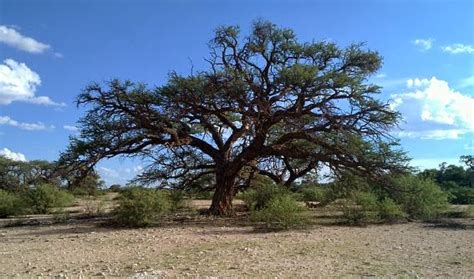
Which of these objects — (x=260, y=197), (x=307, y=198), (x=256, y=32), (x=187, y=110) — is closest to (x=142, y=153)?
(x=187, y=110)

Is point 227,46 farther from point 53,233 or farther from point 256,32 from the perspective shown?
point 53,233

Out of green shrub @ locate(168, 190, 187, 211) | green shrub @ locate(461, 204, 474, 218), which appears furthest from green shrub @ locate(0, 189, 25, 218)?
green shrub @ locate(461, 204, 474, 218)

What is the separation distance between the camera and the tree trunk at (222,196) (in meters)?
21.6

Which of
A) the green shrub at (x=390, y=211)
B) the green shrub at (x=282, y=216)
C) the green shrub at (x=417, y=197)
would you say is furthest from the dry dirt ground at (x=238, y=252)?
the green shrub at (x=417, y=197)

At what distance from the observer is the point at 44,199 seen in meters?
26.9

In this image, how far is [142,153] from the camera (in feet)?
72.8

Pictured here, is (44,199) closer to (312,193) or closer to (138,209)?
(138,209)

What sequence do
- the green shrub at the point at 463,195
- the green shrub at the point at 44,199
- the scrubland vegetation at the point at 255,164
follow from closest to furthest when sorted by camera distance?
the scrubland vegetation at the point at 255,164 → the green shrub at the point at 44,199 → the green shrub at the point at 463,195

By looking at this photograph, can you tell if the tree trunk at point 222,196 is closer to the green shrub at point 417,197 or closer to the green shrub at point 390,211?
the green shrub at point 390,211

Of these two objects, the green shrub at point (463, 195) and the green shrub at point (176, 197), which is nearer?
the green shrub at point (176, 197)

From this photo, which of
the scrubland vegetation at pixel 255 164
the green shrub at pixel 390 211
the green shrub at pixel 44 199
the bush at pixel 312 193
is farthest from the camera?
the bush at pixel 312 193

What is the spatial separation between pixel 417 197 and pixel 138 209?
10771 mm

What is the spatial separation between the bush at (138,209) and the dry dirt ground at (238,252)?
0.62 m

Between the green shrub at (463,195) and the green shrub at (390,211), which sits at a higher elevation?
the green shrub at (463,195)
